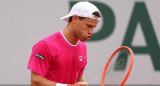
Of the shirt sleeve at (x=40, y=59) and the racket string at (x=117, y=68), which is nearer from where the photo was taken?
the shirt sleeve at (x=40, y=59)

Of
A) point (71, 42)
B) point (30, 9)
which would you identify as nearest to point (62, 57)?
point (71, 42)

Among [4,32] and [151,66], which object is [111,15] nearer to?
[151,66]

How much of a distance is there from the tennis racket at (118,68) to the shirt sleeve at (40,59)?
0.69 m

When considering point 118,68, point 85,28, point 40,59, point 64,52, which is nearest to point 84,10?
point 85,28

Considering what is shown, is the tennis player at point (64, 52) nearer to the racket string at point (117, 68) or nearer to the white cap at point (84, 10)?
the white cap at point (84, 10)

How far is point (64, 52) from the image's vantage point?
10.8ft

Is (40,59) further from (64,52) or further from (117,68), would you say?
(117,68)

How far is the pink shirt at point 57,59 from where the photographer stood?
316 cm

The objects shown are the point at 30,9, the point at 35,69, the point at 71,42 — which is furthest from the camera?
the point at 30,9

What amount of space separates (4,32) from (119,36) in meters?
1.79

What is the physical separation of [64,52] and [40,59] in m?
0.23

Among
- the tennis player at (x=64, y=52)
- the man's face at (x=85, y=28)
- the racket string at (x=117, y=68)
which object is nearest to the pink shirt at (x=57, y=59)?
the tennis player at (x=64, y=52)

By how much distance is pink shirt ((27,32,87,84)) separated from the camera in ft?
10.4

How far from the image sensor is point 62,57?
3.26 metres
